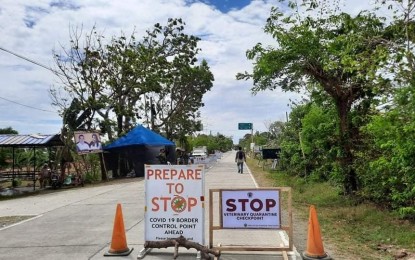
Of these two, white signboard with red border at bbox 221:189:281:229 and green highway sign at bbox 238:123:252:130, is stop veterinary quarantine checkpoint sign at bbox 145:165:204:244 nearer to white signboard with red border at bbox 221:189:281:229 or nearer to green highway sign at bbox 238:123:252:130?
white signboard with red border at bbox 221:189:281:229

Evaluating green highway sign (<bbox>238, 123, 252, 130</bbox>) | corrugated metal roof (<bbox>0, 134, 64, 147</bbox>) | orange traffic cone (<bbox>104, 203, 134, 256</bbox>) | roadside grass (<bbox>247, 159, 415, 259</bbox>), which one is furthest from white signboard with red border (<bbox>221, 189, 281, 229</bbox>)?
green highway sign (<bbox>238, 123, 252, 130</bbox>)

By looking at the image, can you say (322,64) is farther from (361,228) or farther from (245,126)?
(245,126)

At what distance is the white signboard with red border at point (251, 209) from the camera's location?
7.35 m

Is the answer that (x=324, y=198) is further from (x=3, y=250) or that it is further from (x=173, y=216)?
(x=3, y=250)

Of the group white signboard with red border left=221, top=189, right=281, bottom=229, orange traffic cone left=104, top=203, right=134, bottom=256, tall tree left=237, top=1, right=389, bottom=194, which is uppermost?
tall tree left=237, top=1, right=389, bottom=194

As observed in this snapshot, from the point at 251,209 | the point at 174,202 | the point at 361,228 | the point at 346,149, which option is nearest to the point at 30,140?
the point at 346,149

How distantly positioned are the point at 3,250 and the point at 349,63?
7.44 metres

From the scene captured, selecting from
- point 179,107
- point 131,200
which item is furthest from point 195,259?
point 179,107

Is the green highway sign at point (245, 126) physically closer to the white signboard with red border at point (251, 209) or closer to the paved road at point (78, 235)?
the paved road at point (78, 235)

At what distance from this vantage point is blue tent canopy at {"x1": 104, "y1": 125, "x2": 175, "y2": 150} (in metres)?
30.4

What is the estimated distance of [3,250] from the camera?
26.6 feet

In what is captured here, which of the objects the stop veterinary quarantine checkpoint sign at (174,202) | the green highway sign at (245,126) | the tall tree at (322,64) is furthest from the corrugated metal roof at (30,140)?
the green highway sign at (245,126)

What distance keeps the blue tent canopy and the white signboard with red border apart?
76.0 feet

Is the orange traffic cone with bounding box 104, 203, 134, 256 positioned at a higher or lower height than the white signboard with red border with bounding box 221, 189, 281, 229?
lower
